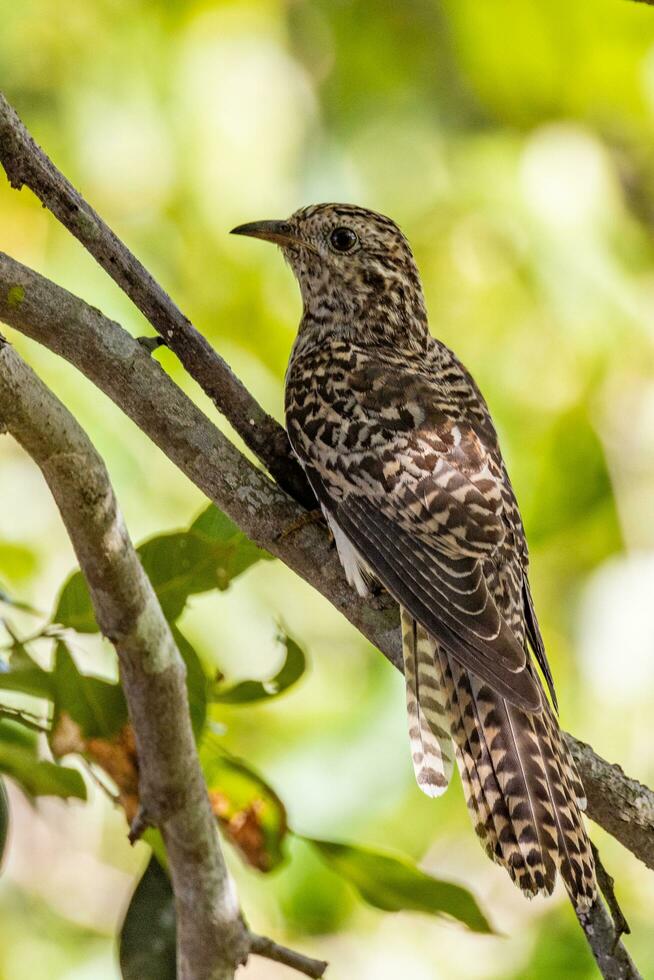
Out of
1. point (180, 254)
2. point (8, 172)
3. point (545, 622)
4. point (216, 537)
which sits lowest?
point (216, 537)

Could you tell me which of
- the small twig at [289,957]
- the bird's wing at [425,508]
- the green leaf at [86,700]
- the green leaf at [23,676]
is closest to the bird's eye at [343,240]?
the bird's wing at [425,508]

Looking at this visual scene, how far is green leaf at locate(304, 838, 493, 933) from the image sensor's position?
2592 mm

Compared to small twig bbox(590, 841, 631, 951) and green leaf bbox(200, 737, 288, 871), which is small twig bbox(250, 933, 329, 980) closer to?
green leaf bbox(200, 737, 288, 871)

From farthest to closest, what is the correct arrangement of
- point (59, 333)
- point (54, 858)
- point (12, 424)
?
1. point (54, 858)
2. point (59, 333)
3. point (12, 424)

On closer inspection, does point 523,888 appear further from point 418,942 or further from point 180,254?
point 180,254

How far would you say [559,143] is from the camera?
566 cm

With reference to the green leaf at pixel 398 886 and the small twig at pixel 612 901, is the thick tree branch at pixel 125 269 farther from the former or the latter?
the small twig at pixel 612 901

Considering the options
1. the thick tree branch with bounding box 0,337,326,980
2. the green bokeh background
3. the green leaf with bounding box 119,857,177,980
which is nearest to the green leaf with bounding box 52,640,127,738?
the thick tree branch with bounding box 0,337,326,980

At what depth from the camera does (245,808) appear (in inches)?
111

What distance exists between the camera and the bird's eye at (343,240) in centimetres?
392

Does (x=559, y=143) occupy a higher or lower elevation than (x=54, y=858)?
higher

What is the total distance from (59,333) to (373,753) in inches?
86.2

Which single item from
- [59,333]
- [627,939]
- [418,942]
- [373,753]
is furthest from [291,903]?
[59,333]

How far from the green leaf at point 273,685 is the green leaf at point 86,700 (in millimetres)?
212
